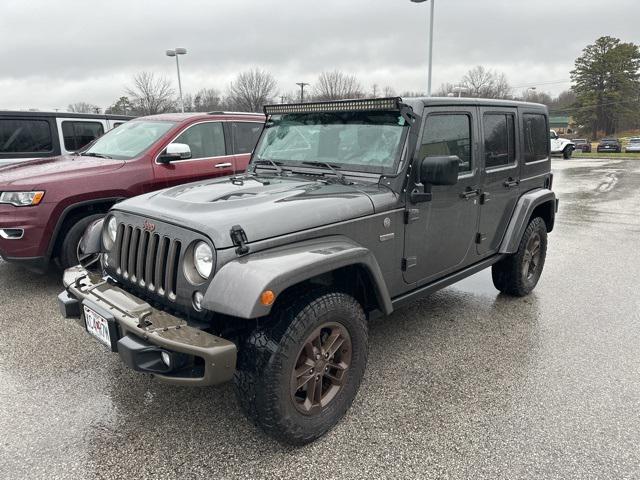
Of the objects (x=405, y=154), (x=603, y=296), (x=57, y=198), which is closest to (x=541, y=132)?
(x=603, y=296)

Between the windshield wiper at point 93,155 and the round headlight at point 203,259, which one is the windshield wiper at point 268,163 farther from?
the windshield wiper at point 93,155

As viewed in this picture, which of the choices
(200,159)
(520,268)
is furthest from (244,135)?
(520,268)

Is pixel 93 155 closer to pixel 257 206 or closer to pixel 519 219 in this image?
pixel 257 206

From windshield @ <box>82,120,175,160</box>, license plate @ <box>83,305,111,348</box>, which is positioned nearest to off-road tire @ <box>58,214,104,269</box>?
windshield @ <box>82,120,175,160</box>

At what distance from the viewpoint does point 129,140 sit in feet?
19.3

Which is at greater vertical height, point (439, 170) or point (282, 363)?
point (439, 170)

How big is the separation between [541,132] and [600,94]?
226 ft

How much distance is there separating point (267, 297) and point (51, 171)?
12.8 feet

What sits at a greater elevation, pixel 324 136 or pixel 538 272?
pixel 324 136

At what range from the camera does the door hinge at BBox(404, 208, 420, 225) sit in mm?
3203

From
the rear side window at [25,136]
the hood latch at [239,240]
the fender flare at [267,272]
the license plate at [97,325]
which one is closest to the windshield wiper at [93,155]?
the rear side window at [25,136]

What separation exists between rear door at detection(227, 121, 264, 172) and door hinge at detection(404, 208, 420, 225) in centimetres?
359

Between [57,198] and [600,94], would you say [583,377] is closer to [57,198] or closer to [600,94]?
[57,198]

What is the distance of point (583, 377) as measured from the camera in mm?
3346
